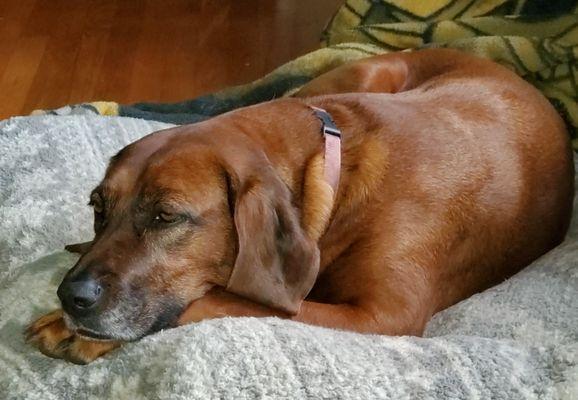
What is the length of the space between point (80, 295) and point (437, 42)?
5.85 ft

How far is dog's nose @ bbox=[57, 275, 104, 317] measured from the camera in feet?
5.08

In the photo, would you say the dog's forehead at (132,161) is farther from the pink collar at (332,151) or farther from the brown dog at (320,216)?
the pink collar at (332,151)

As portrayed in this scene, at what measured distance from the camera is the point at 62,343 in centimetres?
160

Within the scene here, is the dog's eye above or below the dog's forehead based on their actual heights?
below

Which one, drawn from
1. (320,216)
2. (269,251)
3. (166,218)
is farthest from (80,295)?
(320,216)

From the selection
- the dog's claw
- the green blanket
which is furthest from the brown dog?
the green blanket

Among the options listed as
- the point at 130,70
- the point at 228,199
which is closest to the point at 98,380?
the point at 228,199

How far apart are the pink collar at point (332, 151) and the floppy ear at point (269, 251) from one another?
0.17 m

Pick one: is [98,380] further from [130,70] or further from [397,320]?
[130,70]

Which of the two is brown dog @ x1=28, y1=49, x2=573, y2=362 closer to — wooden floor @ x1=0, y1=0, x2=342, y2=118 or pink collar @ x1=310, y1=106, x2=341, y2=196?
pink collar @ x1=310, y1=106, x2=341, y2=196

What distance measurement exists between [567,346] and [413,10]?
6.00 ft

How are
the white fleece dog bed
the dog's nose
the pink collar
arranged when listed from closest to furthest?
the white fleece dog bed, the dog's nose, the pink collar

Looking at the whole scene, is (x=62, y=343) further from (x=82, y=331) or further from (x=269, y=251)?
(x=269, y=251)

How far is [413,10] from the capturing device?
10.3 feet
